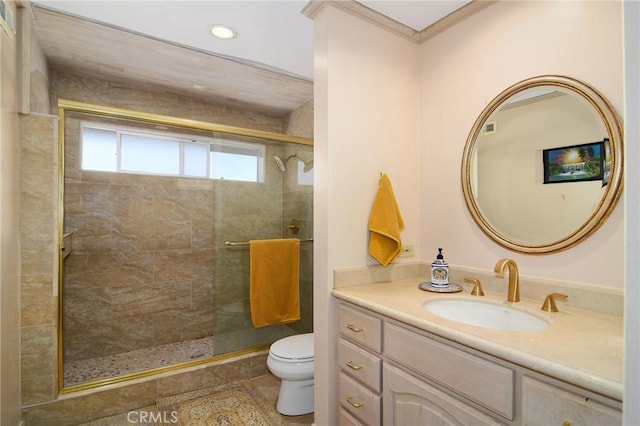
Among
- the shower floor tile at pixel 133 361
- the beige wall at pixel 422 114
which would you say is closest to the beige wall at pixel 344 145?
the beige wall at pixel 422 114

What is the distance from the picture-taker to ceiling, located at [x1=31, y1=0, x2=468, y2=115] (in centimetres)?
168

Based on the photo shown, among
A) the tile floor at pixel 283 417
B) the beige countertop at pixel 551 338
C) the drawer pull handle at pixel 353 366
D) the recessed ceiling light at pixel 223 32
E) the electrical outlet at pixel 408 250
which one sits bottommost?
the tile floor at pixel 283 417

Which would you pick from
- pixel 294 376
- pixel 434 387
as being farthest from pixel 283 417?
pixel 434 387

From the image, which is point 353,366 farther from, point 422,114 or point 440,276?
point 422,114

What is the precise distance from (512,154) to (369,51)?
932 mm

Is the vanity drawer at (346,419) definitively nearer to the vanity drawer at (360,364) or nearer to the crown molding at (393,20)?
the vanity drawer at (360,364)

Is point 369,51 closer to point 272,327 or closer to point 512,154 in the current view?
point 512,154

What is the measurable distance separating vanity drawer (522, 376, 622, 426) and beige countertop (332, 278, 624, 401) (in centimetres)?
5

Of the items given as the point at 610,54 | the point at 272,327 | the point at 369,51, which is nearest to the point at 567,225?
the point at 610,54

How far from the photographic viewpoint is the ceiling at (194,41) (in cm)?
168

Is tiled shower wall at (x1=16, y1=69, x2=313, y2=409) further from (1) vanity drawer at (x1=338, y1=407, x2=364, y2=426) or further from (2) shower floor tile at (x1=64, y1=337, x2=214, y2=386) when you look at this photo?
(1) vanity drawer at (x1=338, y1=407, x2=364, y2=426)

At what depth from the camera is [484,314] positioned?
54.2 inches

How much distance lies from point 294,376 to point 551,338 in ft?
4.71

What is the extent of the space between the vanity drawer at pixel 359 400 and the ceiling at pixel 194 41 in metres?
1.92
